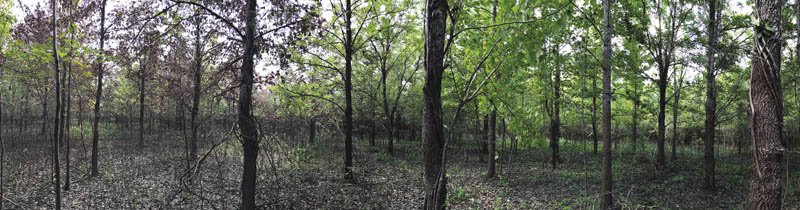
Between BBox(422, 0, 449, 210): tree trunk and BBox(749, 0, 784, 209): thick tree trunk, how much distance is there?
11.6 ft

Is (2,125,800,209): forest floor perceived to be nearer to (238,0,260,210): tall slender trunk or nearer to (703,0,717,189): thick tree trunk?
(238,0,260,210): tall slender trunk

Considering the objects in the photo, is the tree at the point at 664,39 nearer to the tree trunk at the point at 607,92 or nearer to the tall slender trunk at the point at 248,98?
the tree trunk at the point at 607,92

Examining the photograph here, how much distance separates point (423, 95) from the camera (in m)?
2.21

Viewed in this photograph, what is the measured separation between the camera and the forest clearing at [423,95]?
8.81ft

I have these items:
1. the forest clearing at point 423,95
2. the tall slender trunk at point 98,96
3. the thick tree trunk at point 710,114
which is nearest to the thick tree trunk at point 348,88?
the forest clearing at point 423,95

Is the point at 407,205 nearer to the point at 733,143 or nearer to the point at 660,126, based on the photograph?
the point at 660,126

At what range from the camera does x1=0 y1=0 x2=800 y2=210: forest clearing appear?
2686mm

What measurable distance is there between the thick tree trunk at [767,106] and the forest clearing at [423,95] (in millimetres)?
15

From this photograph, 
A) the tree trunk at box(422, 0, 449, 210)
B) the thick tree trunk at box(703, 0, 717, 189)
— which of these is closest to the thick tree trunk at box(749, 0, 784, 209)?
the tree trunk at box(422, 0, 449, 210)

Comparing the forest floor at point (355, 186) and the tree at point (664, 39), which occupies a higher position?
the tree at point (664, 39)

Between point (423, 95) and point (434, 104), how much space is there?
0.10 m

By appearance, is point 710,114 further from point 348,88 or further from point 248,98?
point 248,98

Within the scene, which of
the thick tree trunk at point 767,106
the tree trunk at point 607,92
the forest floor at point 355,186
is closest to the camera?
the thick tree trunk at point 767,106

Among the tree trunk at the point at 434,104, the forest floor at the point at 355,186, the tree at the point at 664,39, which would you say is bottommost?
the forest floor at the point at 355,186
